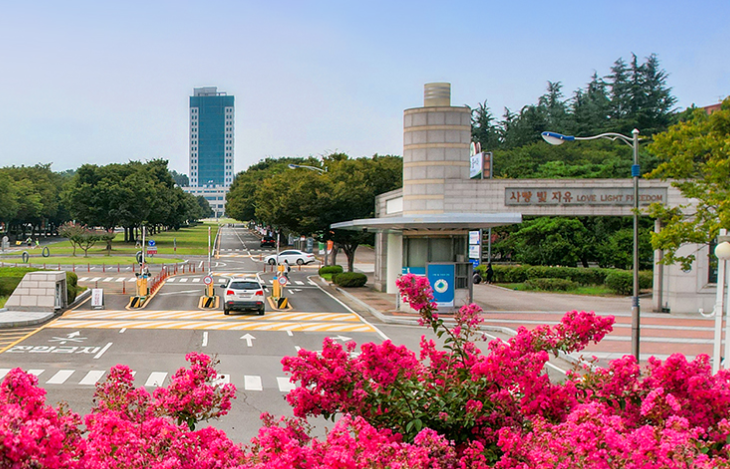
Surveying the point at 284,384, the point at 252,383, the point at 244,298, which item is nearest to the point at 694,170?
the point at 284,384

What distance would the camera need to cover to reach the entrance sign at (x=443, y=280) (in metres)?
28.4

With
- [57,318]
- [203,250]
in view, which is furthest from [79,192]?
[57,318]

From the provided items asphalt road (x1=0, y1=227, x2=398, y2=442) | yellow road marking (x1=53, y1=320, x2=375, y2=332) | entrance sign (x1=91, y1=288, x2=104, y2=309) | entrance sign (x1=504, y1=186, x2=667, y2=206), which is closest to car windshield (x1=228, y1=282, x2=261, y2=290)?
asphalt road (x1=0, y1=227, x2=398, y2=442)

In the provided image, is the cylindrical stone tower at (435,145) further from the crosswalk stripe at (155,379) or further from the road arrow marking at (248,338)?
the crosswalk stripe at (155,379)

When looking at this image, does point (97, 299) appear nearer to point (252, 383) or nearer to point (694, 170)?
point (252, 383)

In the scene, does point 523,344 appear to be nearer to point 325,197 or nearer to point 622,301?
point 622,301

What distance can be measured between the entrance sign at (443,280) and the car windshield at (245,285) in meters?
7.33

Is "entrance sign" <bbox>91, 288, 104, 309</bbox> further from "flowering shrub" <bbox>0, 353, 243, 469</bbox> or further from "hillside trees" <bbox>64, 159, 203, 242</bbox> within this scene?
"hillside trees" <bbox>64, 159, 203, 242</bbox>

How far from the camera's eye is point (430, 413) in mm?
5723

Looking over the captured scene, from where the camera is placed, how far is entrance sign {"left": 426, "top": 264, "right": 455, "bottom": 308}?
28.4m

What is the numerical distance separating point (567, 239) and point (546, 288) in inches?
366

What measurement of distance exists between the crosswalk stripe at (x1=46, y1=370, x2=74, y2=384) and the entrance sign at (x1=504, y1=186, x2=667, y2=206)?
66.7 ft

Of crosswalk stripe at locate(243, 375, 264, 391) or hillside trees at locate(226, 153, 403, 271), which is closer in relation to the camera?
crosswalk stripe at locate(243, 375, 264, 391)

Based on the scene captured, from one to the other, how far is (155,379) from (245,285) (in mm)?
12646
